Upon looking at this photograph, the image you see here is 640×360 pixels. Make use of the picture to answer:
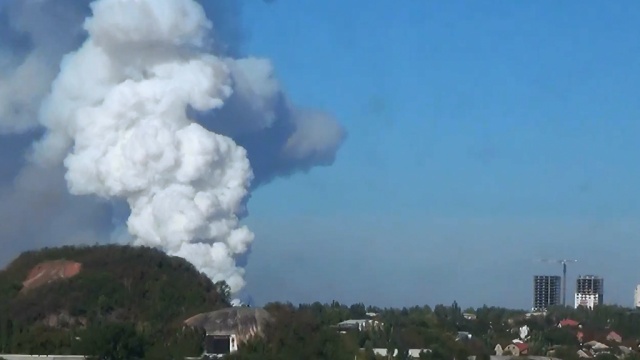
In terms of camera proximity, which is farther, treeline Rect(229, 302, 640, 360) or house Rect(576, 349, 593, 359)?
house Rect(576, 349, 593, 359)

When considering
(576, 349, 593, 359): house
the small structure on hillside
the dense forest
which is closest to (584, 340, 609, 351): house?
the dense forest

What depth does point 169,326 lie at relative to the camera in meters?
68.2

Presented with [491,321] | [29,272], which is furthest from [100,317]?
[491,321]

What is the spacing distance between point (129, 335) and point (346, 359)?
1020cm

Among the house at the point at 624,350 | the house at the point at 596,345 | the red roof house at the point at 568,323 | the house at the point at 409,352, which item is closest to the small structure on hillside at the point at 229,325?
the house at the point at 409,352

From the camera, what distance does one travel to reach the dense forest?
2376 inches

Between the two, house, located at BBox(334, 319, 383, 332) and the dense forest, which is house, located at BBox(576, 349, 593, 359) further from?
house, located at BBox(334, 319, 383, 332)

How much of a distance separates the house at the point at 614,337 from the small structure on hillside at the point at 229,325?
31.8 metres

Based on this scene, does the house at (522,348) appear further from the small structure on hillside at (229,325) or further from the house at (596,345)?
the small structure on hillside at (229,325)

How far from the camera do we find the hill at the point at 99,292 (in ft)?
234

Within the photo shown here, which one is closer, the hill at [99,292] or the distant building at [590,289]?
the hill at [99,292]

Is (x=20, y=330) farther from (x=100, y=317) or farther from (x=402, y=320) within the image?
(x=402, y=320)

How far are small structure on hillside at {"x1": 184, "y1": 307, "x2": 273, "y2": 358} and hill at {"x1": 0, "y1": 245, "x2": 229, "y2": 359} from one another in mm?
1491

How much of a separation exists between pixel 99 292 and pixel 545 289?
98.9 meters
